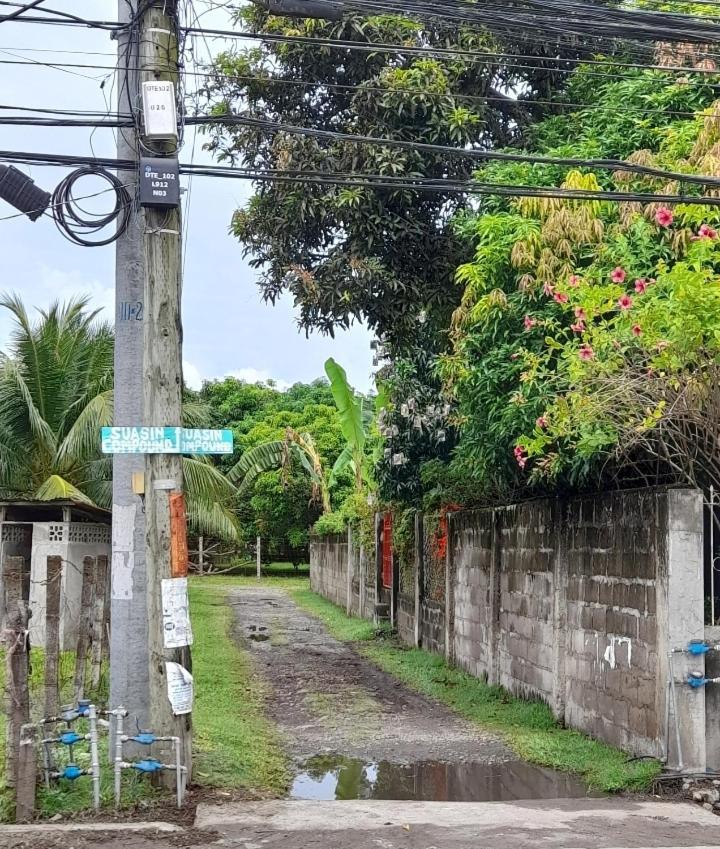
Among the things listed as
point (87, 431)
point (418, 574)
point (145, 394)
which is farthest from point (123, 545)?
point (87, 431)

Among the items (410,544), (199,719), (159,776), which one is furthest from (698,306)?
(410,544)

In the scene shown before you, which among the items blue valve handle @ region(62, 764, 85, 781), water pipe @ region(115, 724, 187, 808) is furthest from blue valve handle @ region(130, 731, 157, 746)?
blue valve handle @ region(62, 764, 85, 781)

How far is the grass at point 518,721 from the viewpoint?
28.4 ft

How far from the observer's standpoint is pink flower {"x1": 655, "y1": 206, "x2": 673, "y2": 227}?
28.5ft

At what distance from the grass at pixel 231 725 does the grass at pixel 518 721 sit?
2.25 metres

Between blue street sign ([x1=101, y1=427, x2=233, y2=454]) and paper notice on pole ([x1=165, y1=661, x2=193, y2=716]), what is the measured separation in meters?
1.58

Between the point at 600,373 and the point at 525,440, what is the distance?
84 cm

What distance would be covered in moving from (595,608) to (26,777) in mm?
5398

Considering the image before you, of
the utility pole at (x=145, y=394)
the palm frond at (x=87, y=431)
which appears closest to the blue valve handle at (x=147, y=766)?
the utility pole at (x=145, y=394)

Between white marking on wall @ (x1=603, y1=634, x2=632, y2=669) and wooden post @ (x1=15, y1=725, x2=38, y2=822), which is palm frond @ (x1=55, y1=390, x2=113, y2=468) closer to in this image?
white marking on wall @ (x1=603, y1=634, x2=632, y2=669)

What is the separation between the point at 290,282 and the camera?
1379 cm

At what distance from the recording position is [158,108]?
316 inches

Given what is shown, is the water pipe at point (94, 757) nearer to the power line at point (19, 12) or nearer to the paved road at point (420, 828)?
the paved road at point (420, 828)

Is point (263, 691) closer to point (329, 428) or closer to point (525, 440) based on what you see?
point (525, 440)
